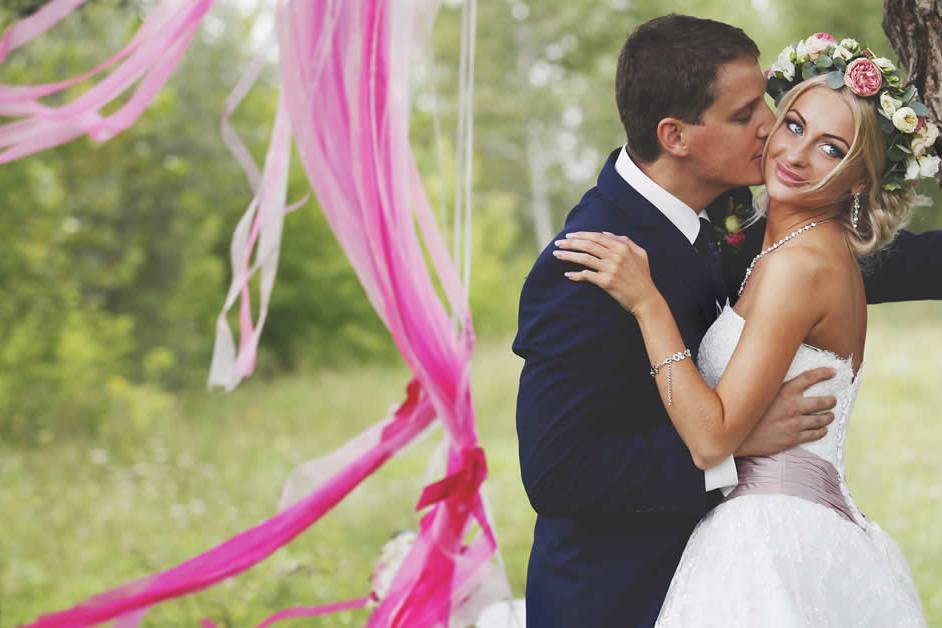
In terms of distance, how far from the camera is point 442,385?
3439 mm

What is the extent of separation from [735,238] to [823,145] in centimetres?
42


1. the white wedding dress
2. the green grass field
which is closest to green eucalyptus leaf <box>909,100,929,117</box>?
the white wedding dress

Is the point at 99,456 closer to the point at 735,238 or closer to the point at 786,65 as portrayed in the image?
the point at 735,238

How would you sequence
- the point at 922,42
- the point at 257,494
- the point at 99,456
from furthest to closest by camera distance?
the point at 99,456, the point at 257,494, the point at 922,42

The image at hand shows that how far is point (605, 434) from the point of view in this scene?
2.59 meters

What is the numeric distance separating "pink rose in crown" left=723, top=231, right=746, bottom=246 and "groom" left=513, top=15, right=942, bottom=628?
8.4 inches

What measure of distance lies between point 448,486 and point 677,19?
1.48 m

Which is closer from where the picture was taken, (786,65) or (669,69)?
(669,69)

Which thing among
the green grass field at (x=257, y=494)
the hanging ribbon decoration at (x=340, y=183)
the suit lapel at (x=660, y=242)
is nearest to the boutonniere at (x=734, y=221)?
the suit lapel at (x=660, y=242)

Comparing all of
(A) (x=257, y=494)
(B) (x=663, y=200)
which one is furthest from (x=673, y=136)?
(A) (x=257, y=494)

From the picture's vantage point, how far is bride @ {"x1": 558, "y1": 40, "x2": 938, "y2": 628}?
8.27 ft

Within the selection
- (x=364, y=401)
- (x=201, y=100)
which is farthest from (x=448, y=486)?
(x=201, y=100)

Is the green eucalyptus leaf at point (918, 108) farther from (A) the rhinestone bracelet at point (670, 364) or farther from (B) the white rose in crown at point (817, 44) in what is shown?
(A) the rhinestone bracelet at point (670, 364)

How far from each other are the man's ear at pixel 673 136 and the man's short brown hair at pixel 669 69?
0.02 m
